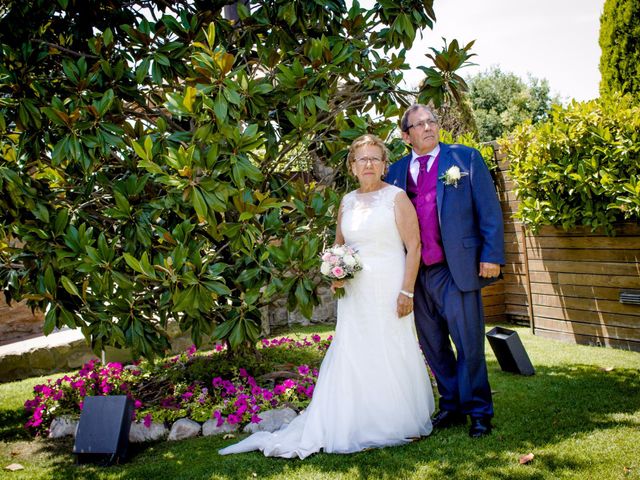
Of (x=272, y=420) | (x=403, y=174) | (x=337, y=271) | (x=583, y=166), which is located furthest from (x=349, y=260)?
(x=583, y=166)

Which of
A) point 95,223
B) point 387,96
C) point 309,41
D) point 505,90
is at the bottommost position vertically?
point 95,223

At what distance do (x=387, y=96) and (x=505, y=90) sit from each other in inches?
1068

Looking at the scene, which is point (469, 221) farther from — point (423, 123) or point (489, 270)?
point (423, 123)

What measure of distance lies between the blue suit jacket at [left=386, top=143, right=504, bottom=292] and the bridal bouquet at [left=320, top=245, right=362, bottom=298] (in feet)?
1.81

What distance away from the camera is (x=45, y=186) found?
373 cm

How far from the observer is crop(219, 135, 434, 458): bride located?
10.5ft

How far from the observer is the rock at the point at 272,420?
3750 millimetres

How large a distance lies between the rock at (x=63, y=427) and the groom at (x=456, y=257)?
2.64 metres

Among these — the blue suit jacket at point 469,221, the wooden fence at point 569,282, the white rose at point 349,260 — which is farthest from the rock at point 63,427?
the wooden fence at point 569,282

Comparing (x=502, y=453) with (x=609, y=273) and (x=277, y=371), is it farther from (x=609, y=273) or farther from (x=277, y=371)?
(x=609, y=273)

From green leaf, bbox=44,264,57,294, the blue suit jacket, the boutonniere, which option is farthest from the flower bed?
the boutonniere

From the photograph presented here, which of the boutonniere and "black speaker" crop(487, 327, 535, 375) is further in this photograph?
"black speaker" crop(487, 327, 535, 375)

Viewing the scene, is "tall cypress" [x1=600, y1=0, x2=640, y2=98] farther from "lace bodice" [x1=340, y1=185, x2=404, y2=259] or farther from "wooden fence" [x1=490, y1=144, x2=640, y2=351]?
"lace bodice" [x1=340, y1=185, x2=404, y2=259]

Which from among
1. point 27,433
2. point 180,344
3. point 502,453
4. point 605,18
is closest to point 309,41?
point 502,453
